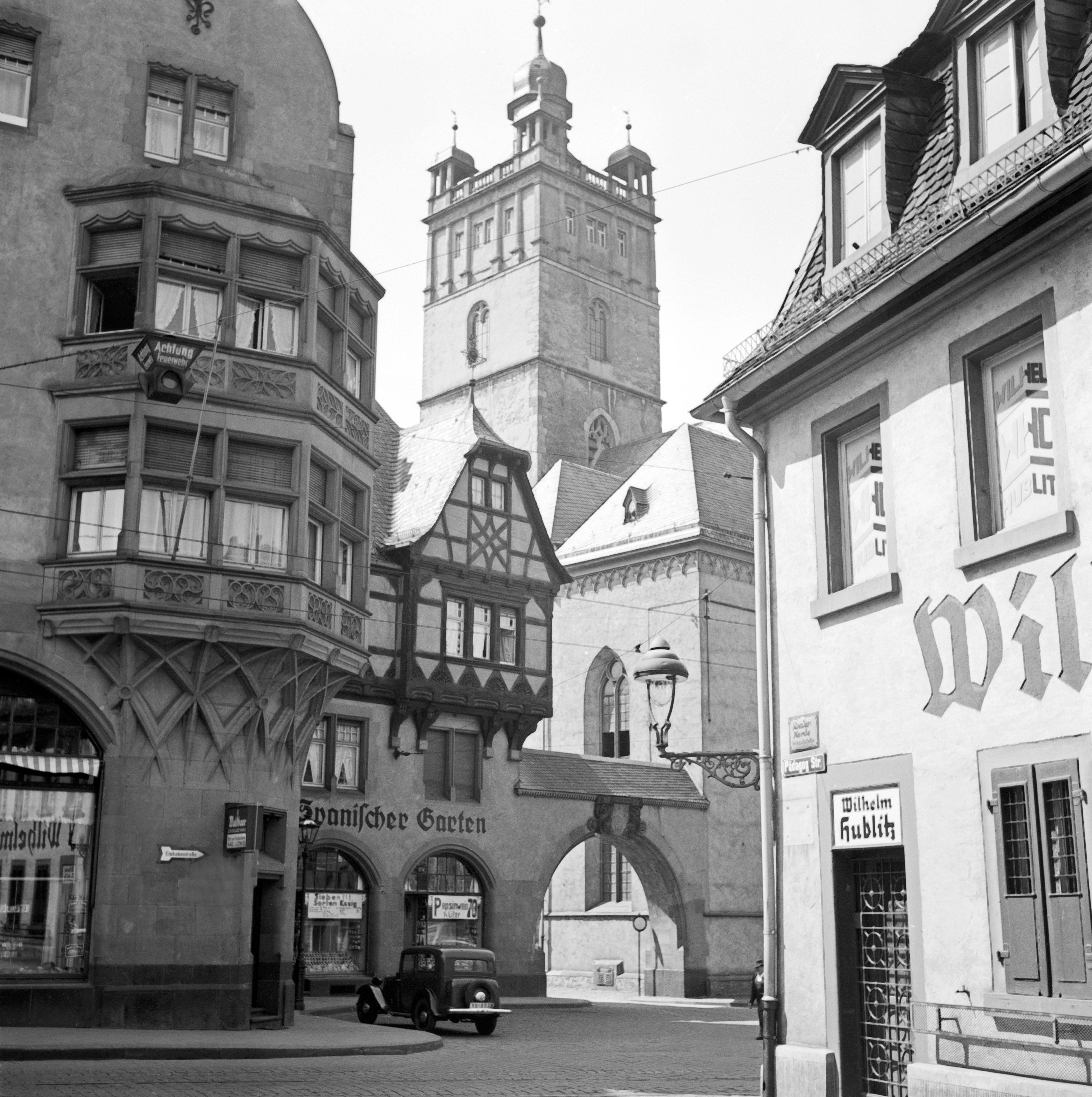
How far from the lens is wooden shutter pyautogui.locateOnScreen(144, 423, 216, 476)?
2173 cm

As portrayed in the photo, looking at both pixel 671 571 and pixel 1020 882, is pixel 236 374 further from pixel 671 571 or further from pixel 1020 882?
pixel 671 571

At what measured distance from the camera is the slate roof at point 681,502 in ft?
150

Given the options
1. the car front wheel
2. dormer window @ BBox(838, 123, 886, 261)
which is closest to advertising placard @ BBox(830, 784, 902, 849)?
dormer window @ BBox(838, 123, 886, 261)

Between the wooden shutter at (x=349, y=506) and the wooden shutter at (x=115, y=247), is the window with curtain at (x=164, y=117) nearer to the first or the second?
the wooden shutter at (x=115, y=247)

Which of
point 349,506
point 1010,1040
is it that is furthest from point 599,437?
point 1010,1040

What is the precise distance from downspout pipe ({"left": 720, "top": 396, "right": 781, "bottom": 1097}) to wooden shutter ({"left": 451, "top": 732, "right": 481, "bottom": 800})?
20.1 m

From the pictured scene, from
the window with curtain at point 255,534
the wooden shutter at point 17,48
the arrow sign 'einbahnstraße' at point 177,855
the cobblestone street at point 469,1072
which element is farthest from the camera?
the wooden shutter at point 17,48

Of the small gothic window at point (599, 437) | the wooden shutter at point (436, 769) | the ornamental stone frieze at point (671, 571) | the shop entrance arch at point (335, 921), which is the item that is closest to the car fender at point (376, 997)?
the shop entrance arch at point (335, 921)

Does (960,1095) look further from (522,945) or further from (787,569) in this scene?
(522,945)

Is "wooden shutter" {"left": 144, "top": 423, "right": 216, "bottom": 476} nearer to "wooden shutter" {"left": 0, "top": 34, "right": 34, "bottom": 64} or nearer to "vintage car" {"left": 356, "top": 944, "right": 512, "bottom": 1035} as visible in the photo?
"wooden shutter" {"left": 0, "top": 34, "right": 34, "bottom": 64}

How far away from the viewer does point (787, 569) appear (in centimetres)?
1398

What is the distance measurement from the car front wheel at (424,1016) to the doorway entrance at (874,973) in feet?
45.0

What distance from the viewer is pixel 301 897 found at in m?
29.8

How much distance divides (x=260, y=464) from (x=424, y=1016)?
1009 centimetres
